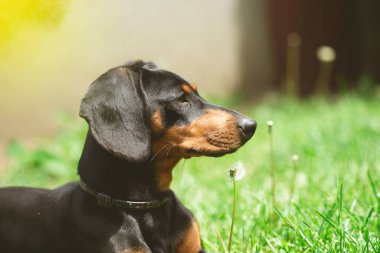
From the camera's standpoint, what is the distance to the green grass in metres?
2.21

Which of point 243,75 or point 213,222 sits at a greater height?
point 213,222

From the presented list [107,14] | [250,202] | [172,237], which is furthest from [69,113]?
[172,237]

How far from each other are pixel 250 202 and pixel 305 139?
1552mm

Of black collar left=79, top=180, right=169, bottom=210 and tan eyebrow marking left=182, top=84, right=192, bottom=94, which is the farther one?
tan eyebrow marking left=182, top=84, right=192, bottom=94

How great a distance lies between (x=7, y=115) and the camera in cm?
565

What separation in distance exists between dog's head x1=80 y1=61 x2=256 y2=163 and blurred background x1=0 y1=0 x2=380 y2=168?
2877 millimetres

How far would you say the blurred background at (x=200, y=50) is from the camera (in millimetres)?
5746

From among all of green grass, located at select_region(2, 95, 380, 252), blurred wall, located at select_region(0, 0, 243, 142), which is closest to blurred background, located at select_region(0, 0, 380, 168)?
blurred wall, located at select_region(0, 0, 243, 142)

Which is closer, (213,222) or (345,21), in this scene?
(213,222)

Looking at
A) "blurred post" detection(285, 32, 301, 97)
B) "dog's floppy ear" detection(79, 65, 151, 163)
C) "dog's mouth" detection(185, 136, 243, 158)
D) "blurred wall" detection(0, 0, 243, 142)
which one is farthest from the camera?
"blurred post" detection(285, 32, 301, 97)

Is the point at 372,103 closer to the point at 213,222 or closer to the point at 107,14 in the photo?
the point at 107,14

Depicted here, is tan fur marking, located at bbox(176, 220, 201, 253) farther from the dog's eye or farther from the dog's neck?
the dog's eye

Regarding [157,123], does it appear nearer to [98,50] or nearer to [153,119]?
[153,119]

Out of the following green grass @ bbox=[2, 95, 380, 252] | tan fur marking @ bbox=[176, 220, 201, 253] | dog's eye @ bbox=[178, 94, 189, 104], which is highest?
dog's eye @ bbox=[178, 94, 189, 104]
